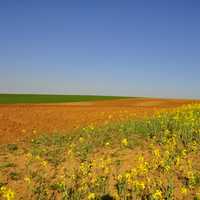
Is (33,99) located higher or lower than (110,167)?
higher

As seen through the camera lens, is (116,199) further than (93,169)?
No

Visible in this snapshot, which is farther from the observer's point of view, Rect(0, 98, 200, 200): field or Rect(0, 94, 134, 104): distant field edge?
Rect(0, 94, 134, 104): distant field edge

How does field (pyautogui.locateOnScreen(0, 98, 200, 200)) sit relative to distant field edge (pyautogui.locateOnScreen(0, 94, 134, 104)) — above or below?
below

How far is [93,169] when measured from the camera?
8.74m

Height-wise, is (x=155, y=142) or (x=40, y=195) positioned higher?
(x=155, y=142)

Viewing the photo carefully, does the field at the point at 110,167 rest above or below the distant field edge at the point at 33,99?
below

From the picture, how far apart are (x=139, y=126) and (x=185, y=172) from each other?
5.69m

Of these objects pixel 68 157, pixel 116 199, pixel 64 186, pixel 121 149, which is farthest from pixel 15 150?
pixel 116 199

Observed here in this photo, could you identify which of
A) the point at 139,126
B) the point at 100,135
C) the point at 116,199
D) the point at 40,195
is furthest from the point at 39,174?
the point at 139,126

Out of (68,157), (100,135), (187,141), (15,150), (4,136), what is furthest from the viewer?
(4,136)

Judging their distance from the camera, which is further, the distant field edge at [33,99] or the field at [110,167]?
the distant field edge at [33,99]

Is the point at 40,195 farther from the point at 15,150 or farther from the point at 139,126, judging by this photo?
the point at 139,126

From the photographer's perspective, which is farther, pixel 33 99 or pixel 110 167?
pixel 33 99

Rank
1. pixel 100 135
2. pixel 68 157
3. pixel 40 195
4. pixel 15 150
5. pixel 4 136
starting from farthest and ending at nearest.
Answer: pixel 4 136, pixel 100 135, pixel 15 150, pixel 68 157, pixel 40 195
